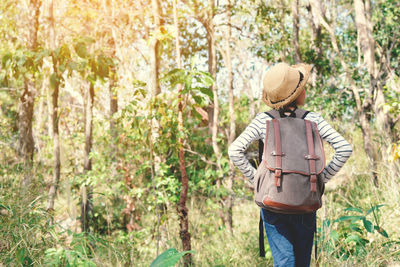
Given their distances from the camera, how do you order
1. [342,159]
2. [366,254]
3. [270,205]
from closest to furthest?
[270,205], [342,159], [366,254]

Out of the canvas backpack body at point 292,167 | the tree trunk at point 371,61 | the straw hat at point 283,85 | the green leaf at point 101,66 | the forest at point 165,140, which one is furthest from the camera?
the tree trunk at point 371,61

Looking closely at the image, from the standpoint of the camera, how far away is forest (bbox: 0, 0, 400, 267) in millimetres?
2805

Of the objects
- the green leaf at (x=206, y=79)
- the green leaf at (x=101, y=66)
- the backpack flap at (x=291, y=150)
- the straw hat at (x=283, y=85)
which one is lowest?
the backpack flap at (x=291, y=150)

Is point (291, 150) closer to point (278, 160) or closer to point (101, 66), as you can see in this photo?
point (278, 160)

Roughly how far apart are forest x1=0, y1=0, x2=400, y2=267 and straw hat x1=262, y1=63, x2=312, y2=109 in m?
0.94

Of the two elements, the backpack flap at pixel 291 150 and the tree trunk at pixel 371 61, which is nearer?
the backpack flap at pixel 291 150

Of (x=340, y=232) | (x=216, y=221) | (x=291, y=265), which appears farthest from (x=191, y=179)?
(x=291, y=265)

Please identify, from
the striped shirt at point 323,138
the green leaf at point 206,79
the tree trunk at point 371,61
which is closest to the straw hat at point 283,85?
the striped shirt at point 323,138

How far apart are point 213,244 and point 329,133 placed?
2.99 metres

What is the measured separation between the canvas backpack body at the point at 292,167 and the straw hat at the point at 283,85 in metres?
0.14

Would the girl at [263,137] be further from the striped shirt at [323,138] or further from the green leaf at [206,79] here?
the green leaf at [206,79]

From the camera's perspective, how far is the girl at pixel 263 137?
1.91 metres

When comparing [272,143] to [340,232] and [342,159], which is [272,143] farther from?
[340,232]

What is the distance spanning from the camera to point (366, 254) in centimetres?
273
